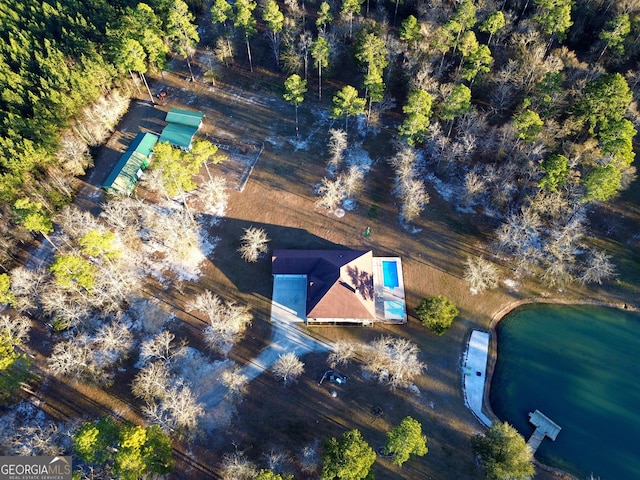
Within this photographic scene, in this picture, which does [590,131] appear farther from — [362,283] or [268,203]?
[268,203]

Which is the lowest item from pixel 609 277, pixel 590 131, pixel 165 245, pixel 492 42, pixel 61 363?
pixel 61 363

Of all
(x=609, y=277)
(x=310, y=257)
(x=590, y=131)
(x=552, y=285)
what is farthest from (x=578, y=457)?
(x=590, y=131)

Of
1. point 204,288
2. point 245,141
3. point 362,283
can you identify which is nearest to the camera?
point 362,283

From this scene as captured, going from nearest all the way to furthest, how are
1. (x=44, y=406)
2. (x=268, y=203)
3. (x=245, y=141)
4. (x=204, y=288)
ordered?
(x=44, y=406) → (x=204, y=288) → (x=268, y=203) → (x=245, y=141)

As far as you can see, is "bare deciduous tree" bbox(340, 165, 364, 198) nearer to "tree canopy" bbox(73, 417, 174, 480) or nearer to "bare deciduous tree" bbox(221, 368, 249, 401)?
"bare deciduous tree" bbox(221, 368, 249, 401)

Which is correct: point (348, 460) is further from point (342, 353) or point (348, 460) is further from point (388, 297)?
point (388, 297)

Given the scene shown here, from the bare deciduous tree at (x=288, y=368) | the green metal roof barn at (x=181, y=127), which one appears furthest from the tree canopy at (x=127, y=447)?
the green metal roof barn at (x=181, y=127)

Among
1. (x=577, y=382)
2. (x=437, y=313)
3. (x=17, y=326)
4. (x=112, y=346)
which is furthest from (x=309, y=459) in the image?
(x=17, y=326)
